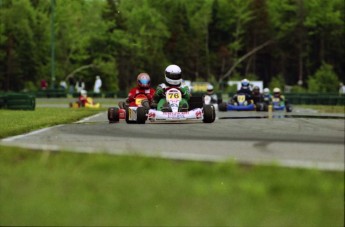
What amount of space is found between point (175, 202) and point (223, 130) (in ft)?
11.4

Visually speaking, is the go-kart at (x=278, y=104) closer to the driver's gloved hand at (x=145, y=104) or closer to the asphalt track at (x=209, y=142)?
the asphalt track at (x=209, y=142)

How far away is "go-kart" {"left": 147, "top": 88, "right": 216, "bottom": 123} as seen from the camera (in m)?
8.73

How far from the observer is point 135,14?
26.3 feet

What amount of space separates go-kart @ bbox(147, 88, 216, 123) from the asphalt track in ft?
0.61

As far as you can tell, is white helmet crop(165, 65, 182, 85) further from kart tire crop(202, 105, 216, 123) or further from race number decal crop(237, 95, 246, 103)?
race number decal crop(237, 95, 246, 103)

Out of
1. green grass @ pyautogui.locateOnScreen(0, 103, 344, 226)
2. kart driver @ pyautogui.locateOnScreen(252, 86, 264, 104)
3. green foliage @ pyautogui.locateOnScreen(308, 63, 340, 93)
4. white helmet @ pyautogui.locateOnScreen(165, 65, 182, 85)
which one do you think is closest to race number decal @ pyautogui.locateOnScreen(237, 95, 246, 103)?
kart driver @ pyautogui.locateOnScreen(252, 86, 264, 104)

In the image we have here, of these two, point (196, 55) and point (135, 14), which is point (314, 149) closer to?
point (135, 14)

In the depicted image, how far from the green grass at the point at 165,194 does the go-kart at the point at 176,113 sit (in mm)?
2766

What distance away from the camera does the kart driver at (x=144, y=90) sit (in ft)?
28.2

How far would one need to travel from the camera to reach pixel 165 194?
16.8ft

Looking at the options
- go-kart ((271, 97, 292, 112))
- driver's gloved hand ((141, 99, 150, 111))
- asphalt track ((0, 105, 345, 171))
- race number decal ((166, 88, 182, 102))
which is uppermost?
race number decal ((166, 88, 182, 102))

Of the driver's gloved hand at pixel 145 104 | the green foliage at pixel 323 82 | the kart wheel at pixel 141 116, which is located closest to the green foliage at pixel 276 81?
the green foliage at pixel 323 82

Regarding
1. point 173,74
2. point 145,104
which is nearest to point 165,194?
point 173,74

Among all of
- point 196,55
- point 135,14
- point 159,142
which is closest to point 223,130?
point 159,142
